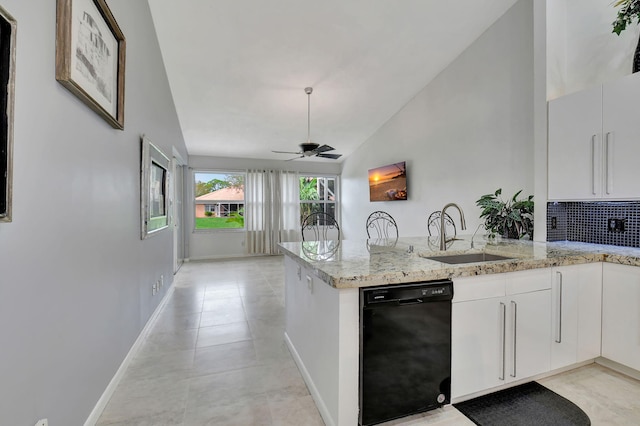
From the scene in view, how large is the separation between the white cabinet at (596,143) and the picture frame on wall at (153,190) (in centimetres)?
375

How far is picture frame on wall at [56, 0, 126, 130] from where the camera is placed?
1312 mm

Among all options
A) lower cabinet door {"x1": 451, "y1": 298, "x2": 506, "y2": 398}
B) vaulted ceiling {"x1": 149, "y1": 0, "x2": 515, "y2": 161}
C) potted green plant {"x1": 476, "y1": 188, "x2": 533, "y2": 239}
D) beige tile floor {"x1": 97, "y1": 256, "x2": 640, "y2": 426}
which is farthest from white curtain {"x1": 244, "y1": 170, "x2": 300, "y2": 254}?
lower cabinet door {"x1": 451, "y1": 298, "x2": 506, "y2": 398}

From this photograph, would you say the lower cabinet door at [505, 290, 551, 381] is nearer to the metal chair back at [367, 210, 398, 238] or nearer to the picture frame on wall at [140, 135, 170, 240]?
the picture frame on wall at [140, 135, 170, 240]

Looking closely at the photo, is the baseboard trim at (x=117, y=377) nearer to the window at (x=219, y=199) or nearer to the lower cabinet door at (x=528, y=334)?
the lower cabinet door at (x=528, y=334)

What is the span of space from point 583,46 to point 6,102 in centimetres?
400

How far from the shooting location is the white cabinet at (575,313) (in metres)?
1.83

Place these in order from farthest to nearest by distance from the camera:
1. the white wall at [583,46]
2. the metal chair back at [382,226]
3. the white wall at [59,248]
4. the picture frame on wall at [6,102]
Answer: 1. the metal chair back at [382,226]
2. the white wall at [583,46]
3. the white wall at [59,248]
4. the picture frame on wall at [6,102]

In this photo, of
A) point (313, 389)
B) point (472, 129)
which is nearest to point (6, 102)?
point (313, 389)

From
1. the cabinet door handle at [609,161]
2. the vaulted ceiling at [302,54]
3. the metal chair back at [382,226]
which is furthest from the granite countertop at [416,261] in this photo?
the metal chair back at [382,226]

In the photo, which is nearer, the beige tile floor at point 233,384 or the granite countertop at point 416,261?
the granite countertop at point 416,261

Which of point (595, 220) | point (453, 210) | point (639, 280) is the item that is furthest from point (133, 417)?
point (453, 210)

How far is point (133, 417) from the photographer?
5.44 feet

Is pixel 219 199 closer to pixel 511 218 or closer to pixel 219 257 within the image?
pixel 219 257

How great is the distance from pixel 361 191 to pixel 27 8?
6329 millimetres
